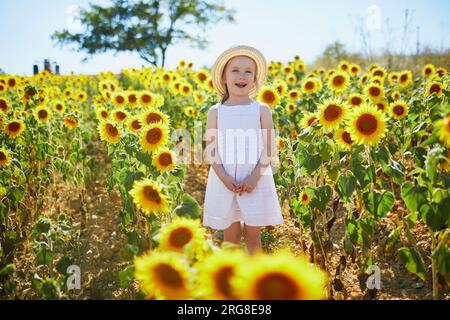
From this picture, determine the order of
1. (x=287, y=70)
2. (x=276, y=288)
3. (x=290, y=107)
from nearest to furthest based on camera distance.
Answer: (x=276, y=288) < (x=290, y=107) < (x=287, y=70)

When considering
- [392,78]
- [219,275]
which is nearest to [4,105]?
[219,275]

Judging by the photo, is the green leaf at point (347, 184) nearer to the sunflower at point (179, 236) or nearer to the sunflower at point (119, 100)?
the sunflower at point (179, 236)

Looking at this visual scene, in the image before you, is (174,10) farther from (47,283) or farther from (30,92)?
(47,283)

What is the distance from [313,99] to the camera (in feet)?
18.9

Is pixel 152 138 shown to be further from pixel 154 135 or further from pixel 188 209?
pixel 188 209

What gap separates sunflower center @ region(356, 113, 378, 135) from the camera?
2.40m

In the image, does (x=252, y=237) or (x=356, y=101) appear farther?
(x=356, y=101)

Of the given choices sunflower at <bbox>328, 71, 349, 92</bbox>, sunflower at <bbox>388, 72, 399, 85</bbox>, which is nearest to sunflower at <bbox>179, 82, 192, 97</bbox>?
sunflower at <bbox>328, 71, 349, 92</bbox>

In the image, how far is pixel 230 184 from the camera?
264cm

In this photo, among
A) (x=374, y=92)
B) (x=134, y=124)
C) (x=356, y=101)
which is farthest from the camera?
(x=374, y=92)
